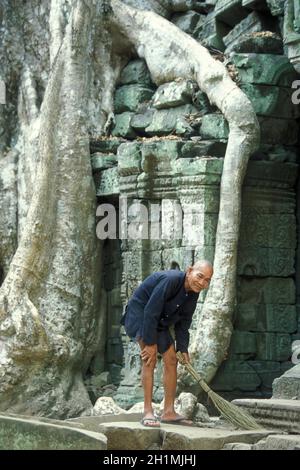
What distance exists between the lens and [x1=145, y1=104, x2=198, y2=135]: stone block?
12.7 m

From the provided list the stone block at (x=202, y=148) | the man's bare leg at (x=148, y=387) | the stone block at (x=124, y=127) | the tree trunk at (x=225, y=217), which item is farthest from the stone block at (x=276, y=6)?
the man's bare leg at (x=148, y=387)

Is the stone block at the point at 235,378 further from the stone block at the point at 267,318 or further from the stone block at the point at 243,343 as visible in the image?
the stone block at the point at 267,318

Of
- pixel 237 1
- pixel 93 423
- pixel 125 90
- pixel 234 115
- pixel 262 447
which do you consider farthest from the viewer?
pixel 125 90

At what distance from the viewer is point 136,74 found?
45.4ft

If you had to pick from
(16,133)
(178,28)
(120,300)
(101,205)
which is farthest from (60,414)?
(178,28)

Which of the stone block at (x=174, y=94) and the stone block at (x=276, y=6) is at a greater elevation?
the stone block at (x=276, y=6)

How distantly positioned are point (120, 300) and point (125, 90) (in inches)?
99.0

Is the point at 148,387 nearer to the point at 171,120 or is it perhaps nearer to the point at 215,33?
the point at 171,120

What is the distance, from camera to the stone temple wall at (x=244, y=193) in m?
12.2

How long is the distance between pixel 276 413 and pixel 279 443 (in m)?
1.13

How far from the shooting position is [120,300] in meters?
13.2

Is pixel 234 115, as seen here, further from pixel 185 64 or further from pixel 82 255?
pixel 82 255

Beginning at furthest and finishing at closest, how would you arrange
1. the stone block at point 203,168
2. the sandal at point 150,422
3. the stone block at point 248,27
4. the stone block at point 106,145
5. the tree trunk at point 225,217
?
the stone block at point 106,145
the stone block at point 248,27
the stone block at point 203,168
the tree trunk at point 225,217
the sandal at point 150,422

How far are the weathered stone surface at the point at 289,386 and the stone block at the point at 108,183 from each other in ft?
12.9
